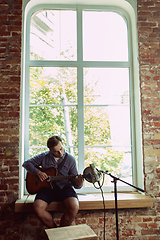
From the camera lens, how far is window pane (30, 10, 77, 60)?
3352 mm

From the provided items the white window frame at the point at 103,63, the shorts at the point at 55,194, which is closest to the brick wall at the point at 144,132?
the white window frame at the point at 103,63

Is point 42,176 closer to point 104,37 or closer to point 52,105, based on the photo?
point 52,105

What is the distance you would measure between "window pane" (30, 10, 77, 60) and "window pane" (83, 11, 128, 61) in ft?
0.65

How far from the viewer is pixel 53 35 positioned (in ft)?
11.2

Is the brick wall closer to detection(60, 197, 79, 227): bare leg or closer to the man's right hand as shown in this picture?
detection(60, 197, 79, 227): bare leg

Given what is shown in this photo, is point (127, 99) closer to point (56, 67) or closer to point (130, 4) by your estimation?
point (56, 67)

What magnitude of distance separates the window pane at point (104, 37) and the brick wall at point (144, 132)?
37cm

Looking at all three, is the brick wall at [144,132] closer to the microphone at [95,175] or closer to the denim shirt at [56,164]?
the denim shirt at [56,164]

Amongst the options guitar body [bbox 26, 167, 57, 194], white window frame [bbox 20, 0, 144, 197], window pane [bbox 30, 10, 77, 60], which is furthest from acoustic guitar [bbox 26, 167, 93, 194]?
window pane [bbox 30, 10, 77, 60]

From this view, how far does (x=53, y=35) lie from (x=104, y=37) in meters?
0.78

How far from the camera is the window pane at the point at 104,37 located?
342 cm

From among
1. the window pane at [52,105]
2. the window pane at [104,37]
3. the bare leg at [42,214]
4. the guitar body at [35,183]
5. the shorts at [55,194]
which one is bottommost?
the bare leg at [42,214]

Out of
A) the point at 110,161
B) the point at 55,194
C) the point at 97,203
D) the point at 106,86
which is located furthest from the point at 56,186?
the point at 106,86

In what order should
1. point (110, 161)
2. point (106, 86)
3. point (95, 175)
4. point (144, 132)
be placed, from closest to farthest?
point (95, 175)
point (144, 132)
point (110, 161)
point (106, 86)
